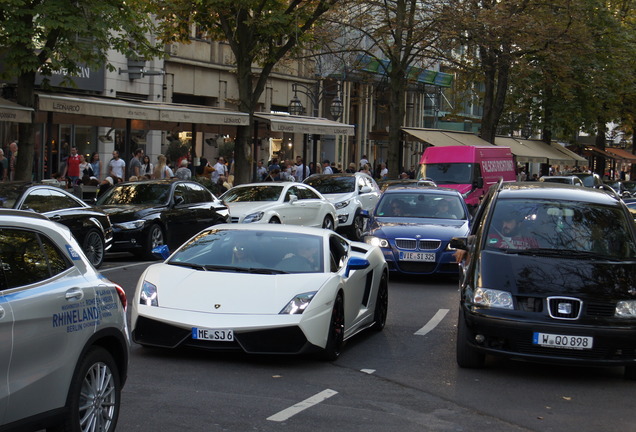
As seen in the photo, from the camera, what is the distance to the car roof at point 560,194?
33.2ft

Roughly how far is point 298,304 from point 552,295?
7.10 ft

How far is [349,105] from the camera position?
54.8 meters

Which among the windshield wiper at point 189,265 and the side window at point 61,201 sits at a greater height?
the side window at point 61,201

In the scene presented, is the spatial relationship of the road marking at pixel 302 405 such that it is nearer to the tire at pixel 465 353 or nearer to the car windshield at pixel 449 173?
the tire at pixel 465 353

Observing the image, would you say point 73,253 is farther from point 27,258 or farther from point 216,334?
point 216,334

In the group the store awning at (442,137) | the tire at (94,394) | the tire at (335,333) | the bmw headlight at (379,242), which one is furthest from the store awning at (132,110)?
the tire at (94,394)

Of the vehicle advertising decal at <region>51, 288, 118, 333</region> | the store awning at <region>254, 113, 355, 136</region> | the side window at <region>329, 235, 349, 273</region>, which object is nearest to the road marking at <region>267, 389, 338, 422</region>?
the vehicle advertising decal at <region>51, 288, 118, 333</region>

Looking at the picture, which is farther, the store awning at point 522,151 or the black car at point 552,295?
the store awning at point 522,151

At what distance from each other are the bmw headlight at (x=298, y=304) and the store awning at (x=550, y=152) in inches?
2003

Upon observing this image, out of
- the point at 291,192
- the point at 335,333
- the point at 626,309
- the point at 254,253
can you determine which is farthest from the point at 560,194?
the point at 291,192

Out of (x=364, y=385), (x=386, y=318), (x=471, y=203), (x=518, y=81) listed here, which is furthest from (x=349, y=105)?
(x=364, y=385)

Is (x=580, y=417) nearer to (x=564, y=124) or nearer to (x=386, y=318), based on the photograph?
(x=386, y=318)

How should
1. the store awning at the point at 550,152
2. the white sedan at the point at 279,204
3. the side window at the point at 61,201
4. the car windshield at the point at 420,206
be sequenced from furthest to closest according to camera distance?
1. the store awning at the point at 550,152
2. the white sedan at the point at 279,204
3. the car windshield at the point at 420,206
4. the side window at the point at 61,201

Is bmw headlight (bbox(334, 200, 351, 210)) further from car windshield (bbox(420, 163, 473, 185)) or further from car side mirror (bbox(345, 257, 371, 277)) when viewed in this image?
car side mirror (bbox(345, 257, 371, 277))
